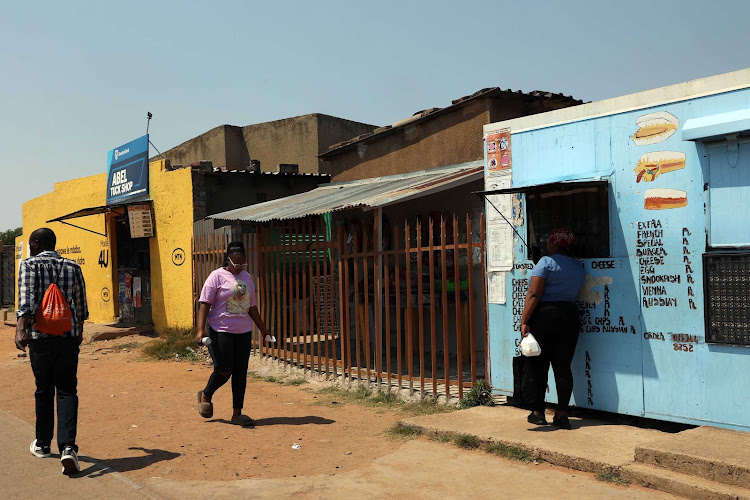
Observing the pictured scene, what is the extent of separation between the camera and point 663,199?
5.21m

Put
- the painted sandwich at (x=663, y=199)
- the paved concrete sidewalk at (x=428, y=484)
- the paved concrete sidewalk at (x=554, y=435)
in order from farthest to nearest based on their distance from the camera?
1. the painted sandwich at (x=663, y=199)
2. the paved concrete sidewalk at (x=554, y=435)
3. the paved concrete sidewalk at (x=428, y=484)

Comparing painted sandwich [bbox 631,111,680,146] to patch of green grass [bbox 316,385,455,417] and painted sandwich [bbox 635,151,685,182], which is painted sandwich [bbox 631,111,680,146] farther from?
patch of green grass [bbox 316,385,455,417]

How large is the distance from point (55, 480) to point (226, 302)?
220cm

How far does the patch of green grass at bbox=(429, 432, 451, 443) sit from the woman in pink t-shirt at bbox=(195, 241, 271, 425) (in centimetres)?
192

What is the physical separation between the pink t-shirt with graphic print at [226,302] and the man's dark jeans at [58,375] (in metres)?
1.48

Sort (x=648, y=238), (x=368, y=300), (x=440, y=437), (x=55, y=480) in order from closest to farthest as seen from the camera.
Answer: (x=55, y=480), (x=648, y=238), (x=440, y=437), (x=368, y=300)

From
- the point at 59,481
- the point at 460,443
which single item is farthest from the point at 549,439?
the point at 59,481

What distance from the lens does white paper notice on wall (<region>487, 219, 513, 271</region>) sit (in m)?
6.30

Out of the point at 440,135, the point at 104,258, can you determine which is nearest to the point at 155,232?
the point at 104,258

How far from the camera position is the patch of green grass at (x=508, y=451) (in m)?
4.94

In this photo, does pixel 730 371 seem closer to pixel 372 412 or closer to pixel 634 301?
pixel 634 301

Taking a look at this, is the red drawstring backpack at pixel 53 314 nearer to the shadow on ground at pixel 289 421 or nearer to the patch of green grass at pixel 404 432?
the shadow on ground at pixel 289 421

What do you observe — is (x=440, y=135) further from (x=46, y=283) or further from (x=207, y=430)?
(x=46, y=283)

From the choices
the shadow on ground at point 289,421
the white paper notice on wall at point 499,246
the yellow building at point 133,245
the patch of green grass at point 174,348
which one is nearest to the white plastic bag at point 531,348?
the white paper notice on wall at point 499,246
